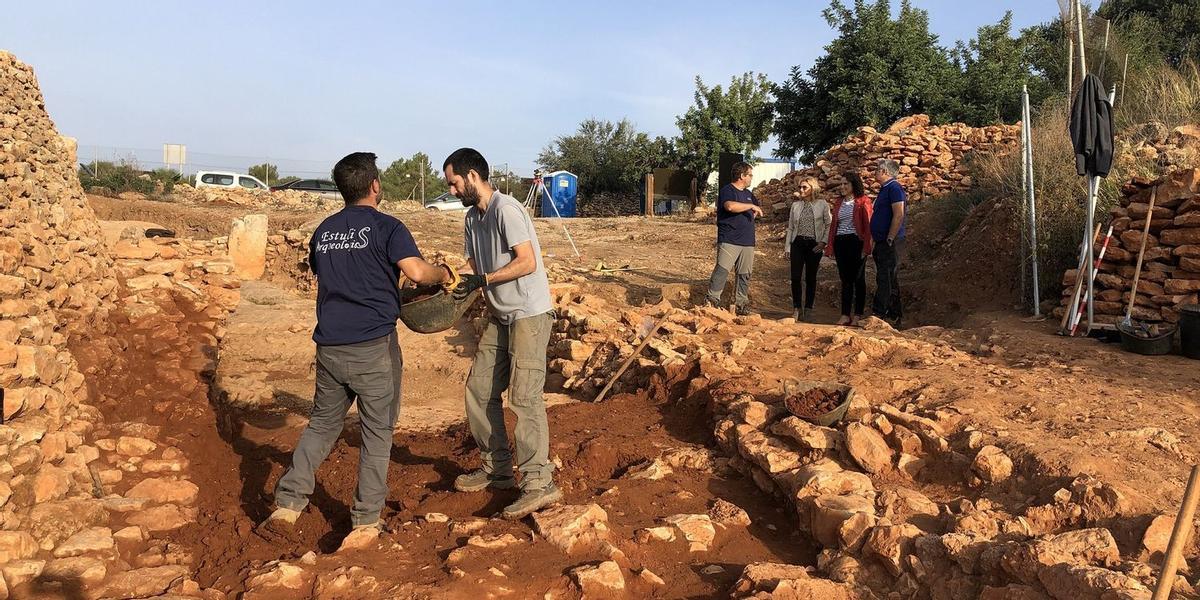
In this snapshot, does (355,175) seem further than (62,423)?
No

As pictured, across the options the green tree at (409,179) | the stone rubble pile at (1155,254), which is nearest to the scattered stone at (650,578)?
the stone rubble pile at (1155,254)

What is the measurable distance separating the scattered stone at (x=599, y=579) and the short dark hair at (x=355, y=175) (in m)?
1.85

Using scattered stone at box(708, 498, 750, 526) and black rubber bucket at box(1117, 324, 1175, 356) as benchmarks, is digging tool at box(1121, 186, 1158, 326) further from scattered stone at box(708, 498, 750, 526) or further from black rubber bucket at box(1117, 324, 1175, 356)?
scattered stone at box(708, 498, 750, 526)

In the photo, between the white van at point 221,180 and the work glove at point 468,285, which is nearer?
the work glove at point 468,285

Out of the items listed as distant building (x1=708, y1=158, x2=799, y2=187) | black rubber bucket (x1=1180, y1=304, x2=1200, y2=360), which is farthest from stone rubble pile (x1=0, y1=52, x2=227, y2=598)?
distant building (x1=708, y1=158, x2=799, y2=187)

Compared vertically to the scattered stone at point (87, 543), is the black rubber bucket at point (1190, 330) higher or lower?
higher

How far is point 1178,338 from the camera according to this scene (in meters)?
6.55

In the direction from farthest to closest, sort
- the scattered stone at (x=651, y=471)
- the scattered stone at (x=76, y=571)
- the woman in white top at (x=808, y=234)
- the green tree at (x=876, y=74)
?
the green tree at (x=876, y=74) < the woman in white top at (x=808, y=234) < the scattered stone at (x=651, y=471) < the scattered stone at (x=76, y=571)

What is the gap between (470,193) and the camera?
3.91 meters

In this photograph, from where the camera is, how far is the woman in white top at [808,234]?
8.05m

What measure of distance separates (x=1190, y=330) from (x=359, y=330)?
20.2 feet

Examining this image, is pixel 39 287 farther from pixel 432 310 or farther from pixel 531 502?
pixel 531 502

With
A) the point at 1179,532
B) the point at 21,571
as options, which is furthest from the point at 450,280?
the point at 1179,532

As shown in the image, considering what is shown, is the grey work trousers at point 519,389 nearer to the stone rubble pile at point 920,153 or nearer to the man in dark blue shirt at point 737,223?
the man in dark blue shirt at point 737,223
